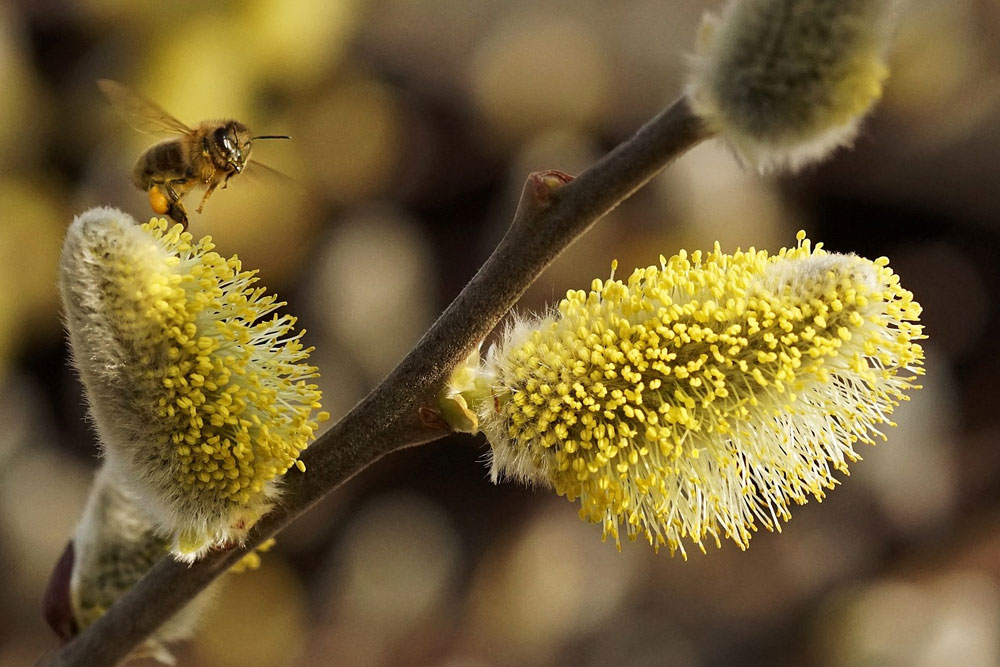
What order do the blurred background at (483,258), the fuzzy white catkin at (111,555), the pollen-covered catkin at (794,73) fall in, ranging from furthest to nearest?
the blurred background at (483,258)
the fuzzy white catkin at (111,555)
the pollen-covered catkin at (794,73)

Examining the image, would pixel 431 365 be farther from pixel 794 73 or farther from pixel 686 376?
pixel 794 73

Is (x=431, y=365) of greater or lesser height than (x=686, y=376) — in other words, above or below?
below

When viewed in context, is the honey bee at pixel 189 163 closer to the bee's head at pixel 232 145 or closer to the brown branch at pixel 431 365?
the bee's head at pixel 232 145

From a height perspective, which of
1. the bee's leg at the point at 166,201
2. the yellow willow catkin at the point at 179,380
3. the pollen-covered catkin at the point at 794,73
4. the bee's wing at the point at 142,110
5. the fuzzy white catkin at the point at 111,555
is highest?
the pollen-covered catkin at the point at 794,73

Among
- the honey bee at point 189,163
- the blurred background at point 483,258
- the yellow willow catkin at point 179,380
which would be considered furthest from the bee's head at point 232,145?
the blurred background at point 483,258

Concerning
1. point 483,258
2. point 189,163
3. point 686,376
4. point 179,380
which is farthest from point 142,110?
point 483,258

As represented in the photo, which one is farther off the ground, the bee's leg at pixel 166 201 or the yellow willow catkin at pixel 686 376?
the yellow willow catkin at pixel 686 376

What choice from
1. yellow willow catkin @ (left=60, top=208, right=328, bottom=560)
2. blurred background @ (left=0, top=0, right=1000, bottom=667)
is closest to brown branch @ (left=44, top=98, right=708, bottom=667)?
yellow willow catkin @ (left=60, top=208, right=328, bottom=560)
